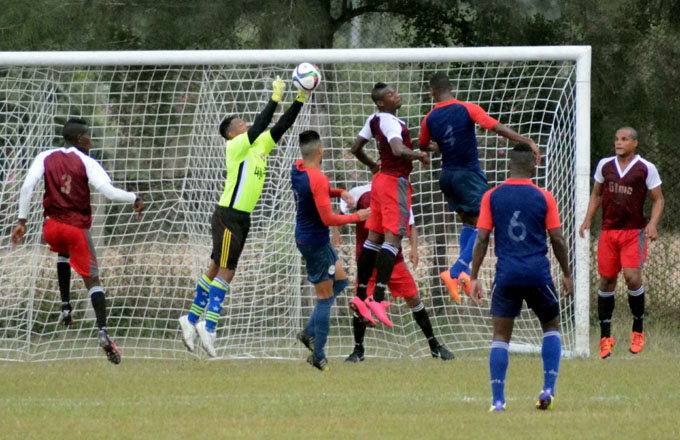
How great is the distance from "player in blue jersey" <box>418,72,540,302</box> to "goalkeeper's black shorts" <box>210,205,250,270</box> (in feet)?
6.14

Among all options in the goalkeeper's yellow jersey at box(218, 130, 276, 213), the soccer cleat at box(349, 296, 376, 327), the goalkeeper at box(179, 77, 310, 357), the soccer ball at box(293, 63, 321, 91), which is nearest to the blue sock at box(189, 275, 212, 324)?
the goalkeeper at box(179, 77, 310, 357)

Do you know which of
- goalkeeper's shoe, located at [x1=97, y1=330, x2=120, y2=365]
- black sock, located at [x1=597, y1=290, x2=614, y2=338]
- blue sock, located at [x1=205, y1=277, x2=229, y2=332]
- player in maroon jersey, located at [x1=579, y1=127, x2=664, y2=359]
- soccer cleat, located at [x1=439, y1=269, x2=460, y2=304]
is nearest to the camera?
goalkeeper's shoe, located at [x1=97, y1=330, x2=120, y2=365]

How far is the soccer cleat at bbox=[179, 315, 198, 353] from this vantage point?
9.83 metres

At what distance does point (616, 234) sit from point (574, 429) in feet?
14.0

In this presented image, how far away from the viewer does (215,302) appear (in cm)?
985

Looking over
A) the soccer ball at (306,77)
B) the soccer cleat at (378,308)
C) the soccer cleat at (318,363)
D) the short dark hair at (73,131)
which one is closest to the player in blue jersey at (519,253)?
the soccer cleat at (378,308)

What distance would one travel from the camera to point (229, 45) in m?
12.7

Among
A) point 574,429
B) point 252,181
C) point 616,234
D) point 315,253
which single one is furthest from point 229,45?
point 574,429

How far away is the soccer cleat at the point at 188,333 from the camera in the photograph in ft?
32.2

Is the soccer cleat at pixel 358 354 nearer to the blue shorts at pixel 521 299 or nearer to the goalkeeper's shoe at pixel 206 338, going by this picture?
the goalkeeper's shoe at pixel 206 338

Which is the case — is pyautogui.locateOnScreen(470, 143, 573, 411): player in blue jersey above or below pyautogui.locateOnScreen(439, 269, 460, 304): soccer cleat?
above

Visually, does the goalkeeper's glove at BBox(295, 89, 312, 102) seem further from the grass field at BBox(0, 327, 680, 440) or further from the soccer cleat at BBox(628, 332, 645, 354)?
the soccer cleat at BBox(628, 332, 645, 354)

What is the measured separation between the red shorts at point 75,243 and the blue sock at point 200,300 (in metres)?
0.95

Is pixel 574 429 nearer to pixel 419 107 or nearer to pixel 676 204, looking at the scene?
pixel 419 107
